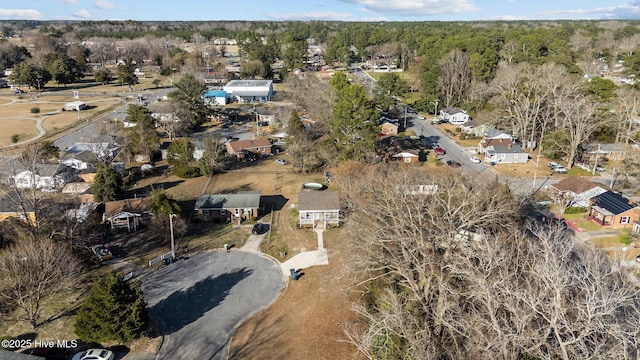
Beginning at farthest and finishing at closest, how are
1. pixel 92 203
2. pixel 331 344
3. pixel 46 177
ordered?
pixel 46 177 < pixel 92 203 < pixel 331 344

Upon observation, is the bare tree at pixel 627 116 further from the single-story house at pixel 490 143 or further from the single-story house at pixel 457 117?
the single-story house at pixel 457 117

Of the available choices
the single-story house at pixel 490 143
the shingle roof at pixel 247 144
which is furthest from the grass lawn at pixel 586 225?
the shingle roof at pixel 247 144

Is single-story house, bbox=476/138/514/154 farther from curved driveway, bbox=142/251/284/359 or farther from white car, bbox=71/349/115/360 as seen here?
white car, bbox=71/349/115/360

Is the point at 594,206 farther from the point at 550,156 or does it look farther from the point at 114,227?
the point at 114,227

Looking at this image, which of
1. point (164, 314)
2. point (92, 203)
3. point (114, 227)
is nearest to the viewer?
point (164, 314)

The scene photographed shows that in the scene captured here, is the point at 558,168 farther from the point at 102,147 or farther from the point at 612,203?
the point at 102,147

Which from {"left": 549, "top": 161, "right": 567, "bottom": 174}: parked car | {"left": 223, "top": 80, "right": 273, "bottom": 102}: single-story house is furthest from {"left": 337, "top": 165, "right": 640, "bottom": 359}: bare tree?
{"left": 223, "top": 80, "right": 273, "bottom": 102}: single-story house

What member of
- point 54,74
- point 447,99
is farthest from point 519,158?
point 54,74

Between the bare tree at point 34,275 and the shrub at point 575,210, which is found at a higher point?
the bare tree at point 34,275
